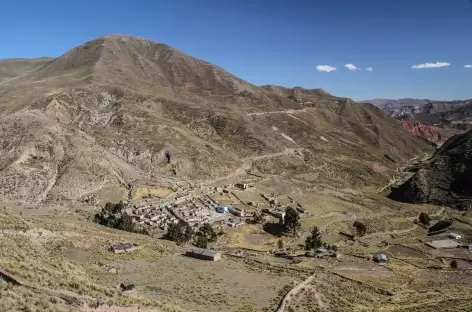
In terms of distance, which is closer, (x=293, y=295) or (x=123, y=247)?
(x=293, y=295)

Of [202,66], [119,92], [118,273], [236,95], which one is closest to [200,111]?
[119,92]

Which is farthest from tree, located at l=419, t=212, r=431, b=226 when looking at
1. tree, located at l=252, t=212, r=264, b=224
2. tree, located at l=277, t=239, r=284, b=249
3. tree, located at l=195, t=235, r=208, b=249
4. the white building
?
tree, located at l=195, t=235, r=208, b=249

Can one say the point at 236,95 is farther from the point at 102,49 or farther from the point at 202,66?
the point at 102,49

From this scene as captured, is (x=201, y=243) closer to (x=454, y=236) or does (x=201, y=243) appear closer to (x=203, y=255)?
(x=203, y=255)

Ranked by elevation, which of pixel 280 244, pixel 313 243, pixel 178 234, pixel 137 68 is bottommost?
pixel 280 244

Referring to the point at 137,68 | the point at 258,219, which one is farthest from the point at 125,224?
the point at 137,68

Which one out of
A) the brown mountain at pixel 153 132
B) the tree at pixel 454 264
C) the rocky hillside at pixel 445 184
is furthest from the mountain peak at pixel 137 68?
the tree at pixel 454 264
